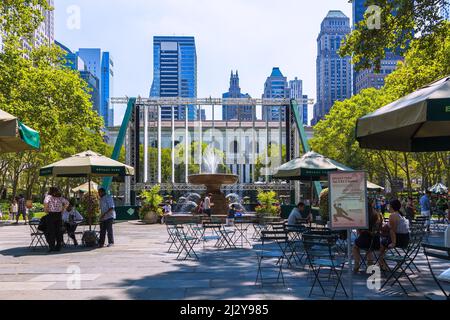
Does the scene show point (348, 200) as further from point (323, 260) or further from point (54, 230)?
point (54, 230)

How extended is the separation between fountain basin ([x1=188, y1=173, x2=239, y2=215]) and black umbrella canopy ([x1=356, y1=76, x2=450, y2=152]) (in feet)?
65.5

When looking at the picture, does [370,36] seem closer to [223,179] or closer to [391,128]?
[391,128]

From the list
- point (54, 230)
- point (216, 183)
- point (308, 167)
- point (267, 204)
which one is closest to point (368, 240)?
point (308, 167)

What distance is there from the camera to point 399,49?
1560 centimetres

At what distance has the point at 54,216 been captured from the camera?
41.7ft

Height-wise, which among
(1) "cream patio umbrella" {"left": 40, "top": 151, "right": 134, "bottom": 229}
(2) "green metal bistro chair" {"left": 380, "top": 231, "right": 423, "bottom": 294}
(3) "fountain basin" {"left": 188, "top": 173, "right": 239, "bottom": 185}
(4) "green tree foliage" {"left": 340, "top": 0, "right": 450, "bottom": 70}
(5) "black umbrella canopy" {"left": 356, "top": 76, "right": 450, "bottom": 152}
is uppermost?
(4) "green tree foliage" {"left": 340, "top": 0, "right": 450, "bottom": 70}

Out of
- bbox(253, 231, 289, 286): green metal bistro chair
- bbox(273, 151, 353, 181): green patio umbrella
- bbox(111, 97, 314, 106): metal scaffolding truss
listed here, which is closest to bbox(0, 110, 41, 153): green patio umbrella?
bbox(253, 231, 289, 286): green metal bistro chair

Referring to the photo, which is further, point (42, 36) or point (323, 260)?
point (42, 36)

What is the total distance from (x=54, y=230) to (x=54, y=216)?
39cm

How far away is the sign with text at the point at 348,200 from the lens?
21.0 feet

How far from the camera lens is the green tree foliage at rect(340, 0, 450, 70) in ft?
44.5

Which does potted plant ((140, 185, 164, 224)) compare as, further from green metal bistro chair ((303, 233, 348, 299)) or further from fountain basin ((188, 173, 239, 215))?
green metal bistro chair ((303, 233, 348, 299))

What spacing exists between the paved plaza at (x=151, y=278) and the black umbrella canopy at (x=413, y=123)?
2185mm
